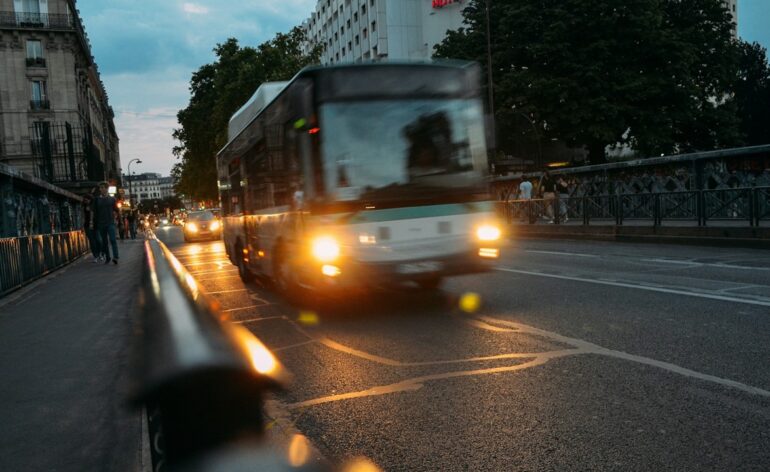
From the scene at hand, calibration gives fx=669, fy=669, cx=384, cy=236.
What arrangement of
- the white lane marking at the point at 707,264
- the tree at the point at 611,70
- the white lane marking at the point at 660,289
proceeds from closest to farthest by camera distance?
the white lane marking at the point at 660,289
the white lane marking at the point at 707,264
the tree at the point at 611,70

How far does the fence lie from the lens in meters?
11.2

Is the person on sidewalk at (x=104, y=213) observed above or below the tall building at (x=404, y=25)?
below

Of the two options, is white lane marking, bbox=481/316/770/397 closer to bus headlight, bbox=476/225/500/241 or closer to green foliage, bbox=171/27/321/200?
bus headlight, bbox=476/225/500/241

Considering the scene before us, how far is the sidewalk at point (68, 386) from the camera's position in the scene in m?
3.31

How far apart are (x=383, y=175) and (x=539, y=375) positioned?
10.8ft

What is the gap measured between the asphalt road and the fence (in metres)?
4.76

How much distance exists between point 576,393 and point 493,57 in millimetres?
33833

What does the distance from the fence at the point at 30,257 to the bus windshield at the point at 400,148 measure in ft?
22.6

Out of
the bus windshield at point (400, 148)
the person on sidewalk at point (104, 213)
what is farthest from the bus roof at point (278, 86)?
the person on sidewalk at point (104, 213)

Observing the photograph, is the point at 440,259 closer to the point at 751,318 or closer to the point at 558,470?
the point at 751,318

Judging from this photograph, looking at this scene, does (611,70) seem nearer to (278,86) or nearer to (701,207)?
(701,207)

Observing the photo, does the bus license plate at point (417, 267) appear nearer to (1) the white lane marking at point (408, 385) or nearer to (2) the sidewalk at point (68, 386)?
(1) the white lane marking at point (408, 385)

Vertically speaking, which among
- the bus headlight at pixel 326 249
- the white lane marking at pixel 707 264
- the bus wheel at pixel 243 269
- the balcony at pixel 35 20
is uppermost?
the balcony at pixel 35 20

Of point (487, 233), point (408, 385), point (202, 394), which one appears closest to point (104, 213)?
point (487, 233)
